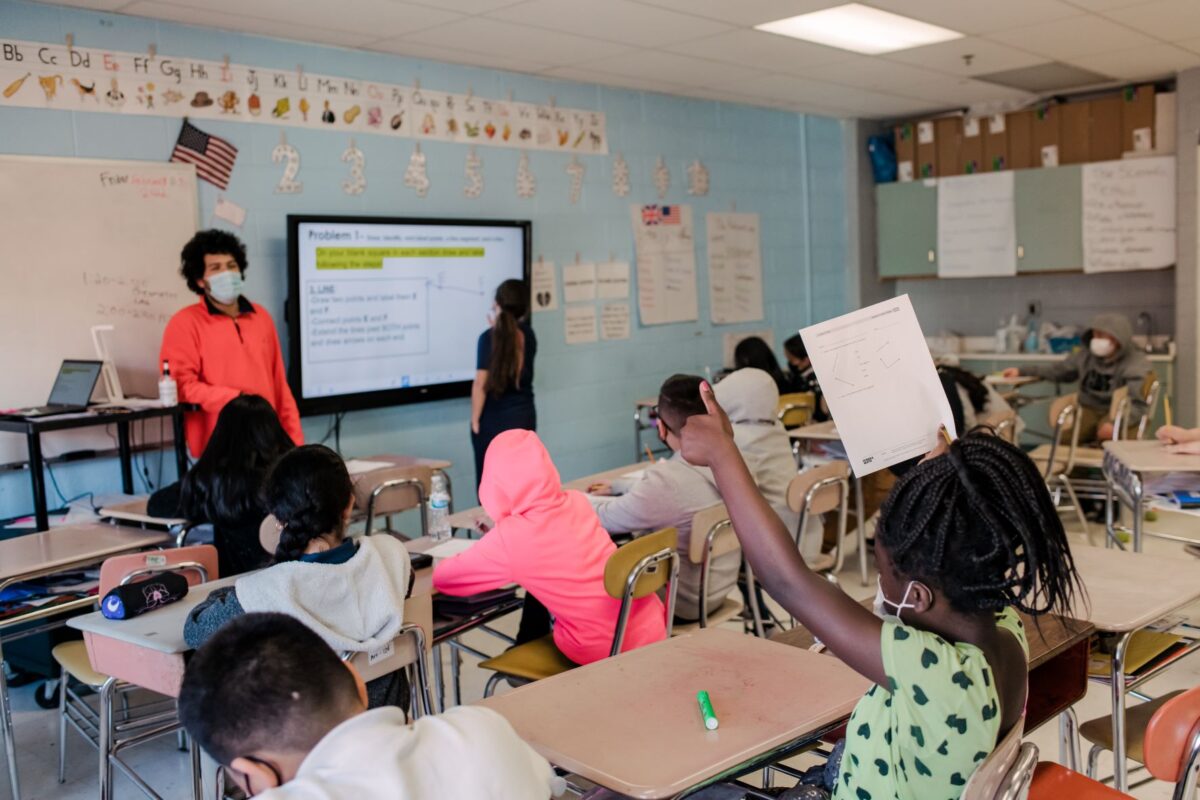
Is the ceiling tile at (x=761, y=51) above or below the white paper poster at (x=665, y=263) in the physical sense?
above

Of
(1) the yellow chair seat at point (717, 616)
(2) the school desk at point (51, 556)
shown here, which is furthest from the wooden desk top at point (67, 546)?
(1) the yellow chair seat at point (717, 616)

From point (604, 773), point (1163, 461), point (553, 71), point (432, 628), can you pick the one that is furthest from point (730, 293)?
point (604, 773)

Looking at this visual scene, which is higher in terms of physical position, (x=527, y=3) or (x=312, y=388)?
(x=527, y=3)

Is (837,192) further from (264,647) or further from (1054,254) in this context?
(264,647)

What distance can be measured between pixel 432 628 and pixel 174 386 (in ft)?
7.07

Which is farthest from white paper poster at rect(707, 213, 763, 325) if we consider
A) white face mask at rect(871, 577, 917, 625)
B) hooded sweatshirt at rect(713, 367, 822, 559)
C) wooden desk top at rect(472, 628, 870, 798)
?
white face mask at rect(871, 577, 917, 625)

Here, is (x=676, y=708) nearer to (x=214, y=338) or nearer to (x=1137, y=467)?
(x=1137, y=467)

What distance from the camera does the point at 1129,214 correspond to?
7273 mm

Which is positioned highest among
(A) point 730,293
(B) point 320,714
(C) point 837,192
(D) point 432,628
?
(C) point 837,192

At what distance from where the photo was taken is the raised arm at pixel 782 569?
4.99 feet

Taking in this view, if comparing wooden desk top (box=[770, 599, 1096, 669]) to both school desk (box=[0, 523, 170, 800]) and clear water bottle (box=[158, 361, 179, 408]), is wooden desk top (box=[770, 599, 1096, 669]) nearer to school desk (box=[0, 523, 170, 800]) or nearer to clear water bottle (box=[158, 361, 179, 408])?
school desk (box=[0, 523, 170, 800])

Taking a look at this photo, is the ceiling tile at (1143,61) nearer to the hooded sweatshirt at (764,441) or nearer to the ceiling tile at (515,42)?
the ceiling tile at (515,42)

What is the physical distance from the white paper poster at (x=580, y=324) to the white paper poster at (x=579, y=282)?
2.5 inches

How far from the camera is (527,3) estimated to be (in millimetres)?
4543
